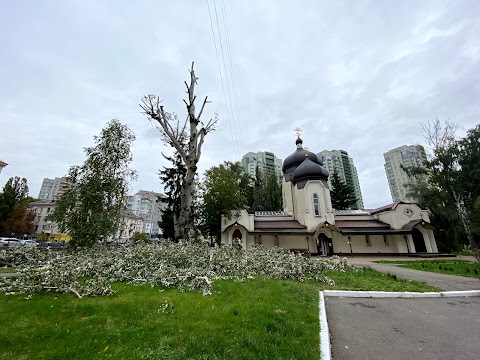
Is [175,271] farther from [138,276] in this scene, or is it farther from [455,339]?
[455,339]

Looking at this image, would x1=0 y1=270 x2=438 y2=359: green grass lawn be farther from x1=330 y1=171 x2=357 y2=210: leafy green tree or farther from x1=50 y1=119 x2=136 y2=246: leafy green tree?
x1=330 y1=171 x2=357 y2=210: leafy green tree

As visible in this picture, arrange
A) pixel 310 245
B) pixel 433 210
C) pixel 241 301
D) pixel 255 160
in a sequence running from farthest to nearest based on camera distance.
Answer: pixel 255 160, pixel 433 210, pixel 310 245, pixel 241 301

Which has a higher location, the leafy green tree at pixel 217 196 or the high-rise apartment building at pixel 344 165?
the high-rise apartment building at pixel 344 165

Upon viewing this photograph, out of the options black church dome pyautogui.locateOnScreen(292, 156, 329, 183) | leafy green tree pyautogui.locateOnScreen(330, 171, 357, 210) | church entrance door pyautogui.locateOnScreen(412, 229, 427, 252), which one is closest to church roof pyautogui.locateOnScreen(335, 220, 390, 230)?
church entrance door pyautogui.locateOnScreen(412, 229, 427, 252)

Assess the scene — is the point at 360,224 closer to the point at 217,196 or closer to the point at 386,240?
A: the point at 386,240

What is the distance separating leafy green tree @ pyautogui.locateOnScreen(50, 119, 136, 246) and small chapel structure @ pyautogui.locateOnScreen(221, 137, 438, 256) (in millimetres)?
11748

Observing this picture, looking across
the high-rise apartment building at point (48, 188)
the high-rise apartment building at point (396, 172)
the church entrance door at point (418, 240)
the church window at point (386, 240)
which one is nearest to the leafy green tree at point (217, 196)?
the church window at point (386, 240)

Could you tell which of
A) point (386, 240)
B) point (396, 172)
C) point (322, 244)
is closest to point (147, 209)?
point (396, 172)

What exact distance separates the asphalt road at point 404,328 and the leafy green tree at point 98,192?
13867 mm

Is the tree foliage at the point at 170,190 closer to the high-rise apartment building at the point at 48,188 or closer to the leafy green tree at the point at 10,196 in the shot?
the leafy green tree at the point at 10,196

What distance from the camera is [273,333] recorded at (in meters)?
3.67

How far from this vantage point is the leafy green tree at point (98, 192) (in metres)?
13.9

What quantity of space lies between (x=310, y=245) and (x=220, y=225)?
10.3 meters

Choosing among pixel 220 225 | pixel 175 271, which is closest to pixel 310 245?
pixel 220 225
